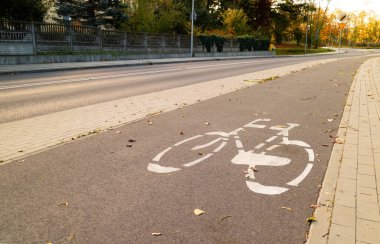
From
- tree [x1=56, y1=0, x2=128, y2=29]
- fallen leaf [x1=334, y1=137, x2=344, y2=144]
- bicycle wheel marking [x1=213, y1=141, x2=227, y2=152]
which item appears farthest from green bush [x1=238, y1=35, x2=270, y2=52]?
bicycle wheel marking [x1=213, y1=141, x2=227, y2=152]

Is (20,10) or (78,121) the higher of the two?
(20,10)

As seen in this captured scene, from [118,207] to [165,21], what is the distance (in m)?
38.1

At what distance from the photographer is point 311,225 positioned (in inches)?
126

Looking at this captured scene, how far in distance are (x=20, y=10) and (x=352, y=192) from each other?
2843cm

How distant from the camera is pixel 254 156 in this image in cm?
516

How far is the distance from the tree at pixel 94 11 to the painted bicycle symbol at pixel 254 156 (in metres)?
29.5

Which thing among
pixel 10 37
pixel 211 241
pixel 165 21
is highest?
pixel 165 21

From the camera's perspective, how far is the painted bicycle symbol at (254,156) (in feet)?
13.6

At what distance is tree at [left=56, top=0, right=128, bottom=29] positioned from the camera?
107 feet

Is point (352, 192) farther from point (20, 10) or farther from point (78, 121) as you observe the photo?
point (20, 10)

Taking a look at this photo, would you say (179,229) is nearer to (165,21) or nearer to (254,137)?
(254,137)

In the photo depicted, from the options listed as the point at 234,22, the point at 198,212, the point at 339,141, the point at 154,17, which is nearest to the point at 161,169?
the point at 198,212

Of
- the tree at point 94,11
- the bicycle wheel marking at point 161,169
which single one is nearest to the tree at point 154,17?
the tree at point 94,11

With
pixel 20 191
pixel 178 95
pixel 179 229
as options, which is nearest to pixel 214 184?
pixel 179 229
